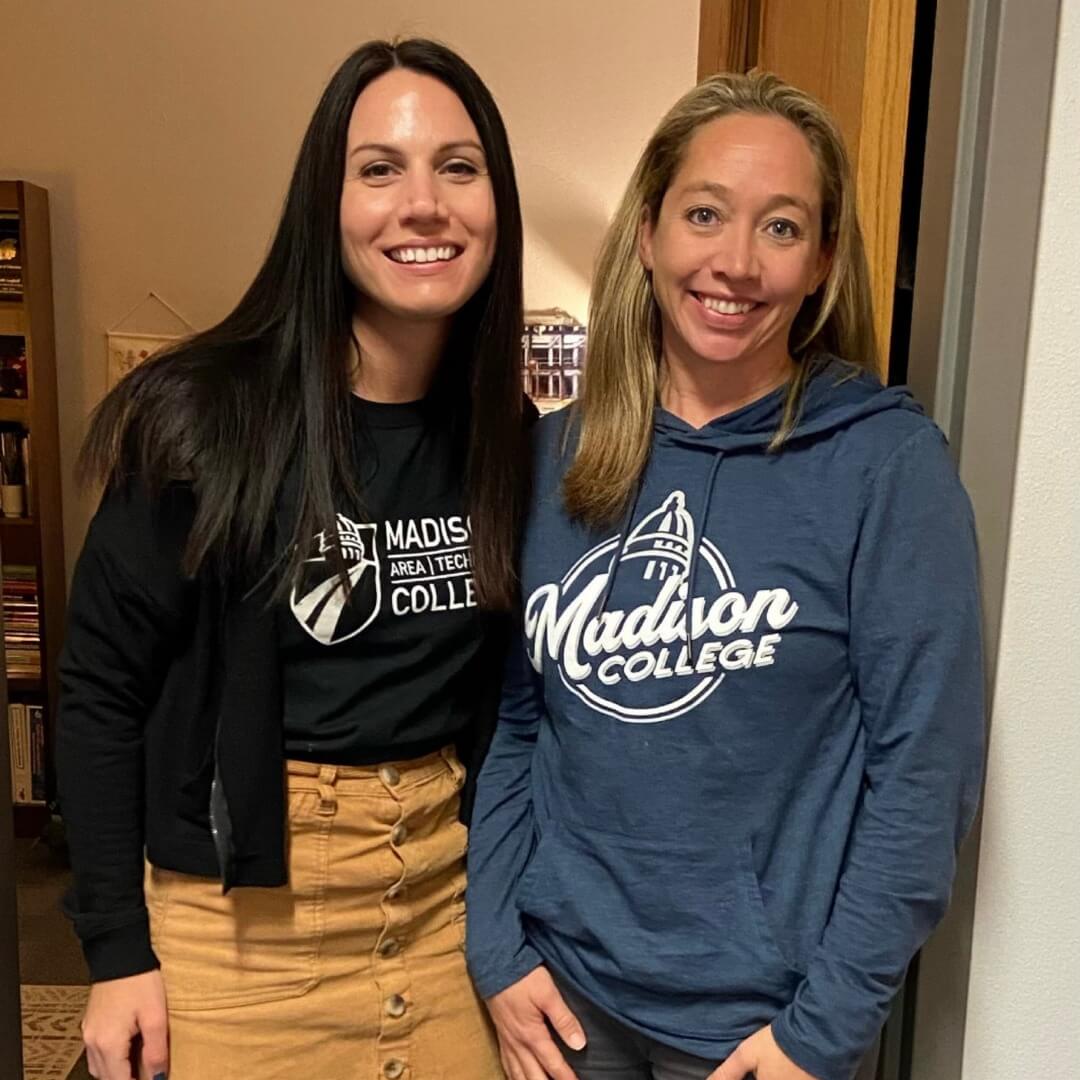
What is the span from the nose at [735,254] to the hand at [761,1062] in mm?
666

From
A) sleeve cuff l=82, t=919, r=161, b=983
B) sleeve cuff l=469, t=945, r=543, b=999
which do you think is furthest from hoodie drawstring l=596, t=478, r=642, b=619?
sleeve cuff l=82, t=919, r=161, b=983

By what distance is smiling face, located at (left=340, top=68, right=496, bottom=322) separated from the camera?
108cm

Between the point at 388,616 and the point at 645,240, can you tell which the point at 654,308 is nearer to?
the point at 645,240

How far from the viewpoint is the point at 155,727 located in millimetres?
1127

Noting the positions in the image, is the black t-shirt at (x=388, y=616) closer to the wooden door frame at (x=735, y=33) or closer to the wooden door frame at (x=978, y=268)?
the wooden door frame at (x=978, y=268)

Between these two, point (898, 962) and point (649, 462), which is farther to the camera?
point (649, 462)

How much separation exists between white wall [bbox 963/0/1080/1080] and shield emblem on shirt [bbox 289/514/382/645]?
0.59 metres

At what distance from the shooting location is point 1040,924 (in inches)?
41.1

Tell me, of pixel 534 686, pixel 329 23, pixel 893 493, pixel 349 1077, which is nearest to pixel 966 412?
pixel 893 493

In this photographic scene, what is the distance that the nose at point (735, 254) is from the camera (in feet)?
3.33

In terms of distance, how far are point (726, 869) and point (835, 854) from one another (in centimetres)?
10

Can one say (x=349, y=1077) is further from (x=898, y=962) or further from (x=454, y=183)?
(x=454, y=183)

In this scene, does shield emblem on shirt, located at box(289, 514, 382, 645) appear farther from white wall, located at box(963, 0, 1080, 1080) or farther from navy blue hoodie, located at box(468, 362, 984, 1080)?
white wall, located at box(963, 0, 1080, 1080)

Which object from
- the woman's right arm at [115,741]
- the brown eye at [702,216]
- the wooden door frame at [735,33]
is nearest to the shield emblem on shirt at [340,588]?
the woman's right arm at [115,741]
